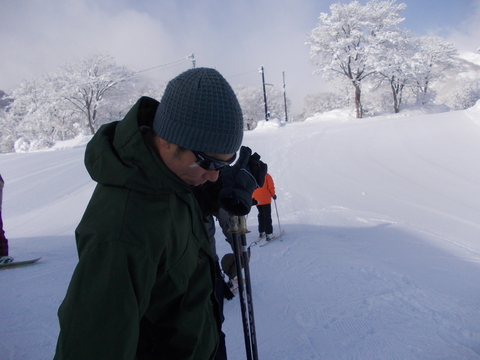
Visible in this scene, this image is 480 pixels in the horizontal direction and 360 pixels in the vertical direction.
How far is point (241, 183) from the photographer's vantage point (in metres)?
1.96

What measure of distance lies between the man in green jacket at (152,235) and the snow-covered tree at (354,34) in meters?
28.9

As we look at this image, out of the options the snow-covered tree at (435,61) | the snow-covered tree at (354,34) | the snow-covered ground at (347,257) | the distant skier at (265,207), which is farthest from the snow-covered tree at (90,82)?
the snow-covered tree at (435,61)

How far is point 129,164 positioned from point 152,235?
0.29 meters

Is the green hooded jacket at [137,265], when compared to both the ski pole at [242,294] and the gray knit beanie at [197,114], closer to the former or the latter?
the gray knit beanie at [197,114]

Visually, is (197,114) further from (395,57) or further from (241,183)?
(395,57)

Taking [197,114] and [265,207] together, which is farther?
[265,207]

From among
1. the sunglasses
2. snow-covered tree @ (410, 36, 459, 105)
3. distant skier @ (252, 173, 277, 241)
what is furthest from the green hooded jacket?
snow-covered tree @ (410, 36, 459, 105)

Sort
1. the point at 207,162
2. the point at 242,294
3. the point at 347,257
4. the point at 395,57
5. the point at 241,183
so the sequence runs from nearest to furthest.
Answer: the point at 207,162 < the point at 241,183 < the point at 242,294 < the point at 347,257 < the point at 395,57

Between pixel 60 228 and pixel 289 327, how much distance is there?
20.9 feet

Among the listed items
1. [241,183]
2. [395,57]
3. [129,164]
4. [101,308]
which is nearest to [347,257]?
[241,183]

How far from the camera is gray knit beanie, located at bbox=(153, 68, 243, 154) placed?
1.13 metres

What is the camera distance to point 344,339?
2.79 meters

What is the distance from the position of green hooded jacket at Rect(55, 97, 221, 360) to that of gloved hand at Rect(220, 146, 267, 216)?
54 cm

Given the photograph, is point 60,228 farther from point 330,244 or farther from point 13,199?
point 330,244
